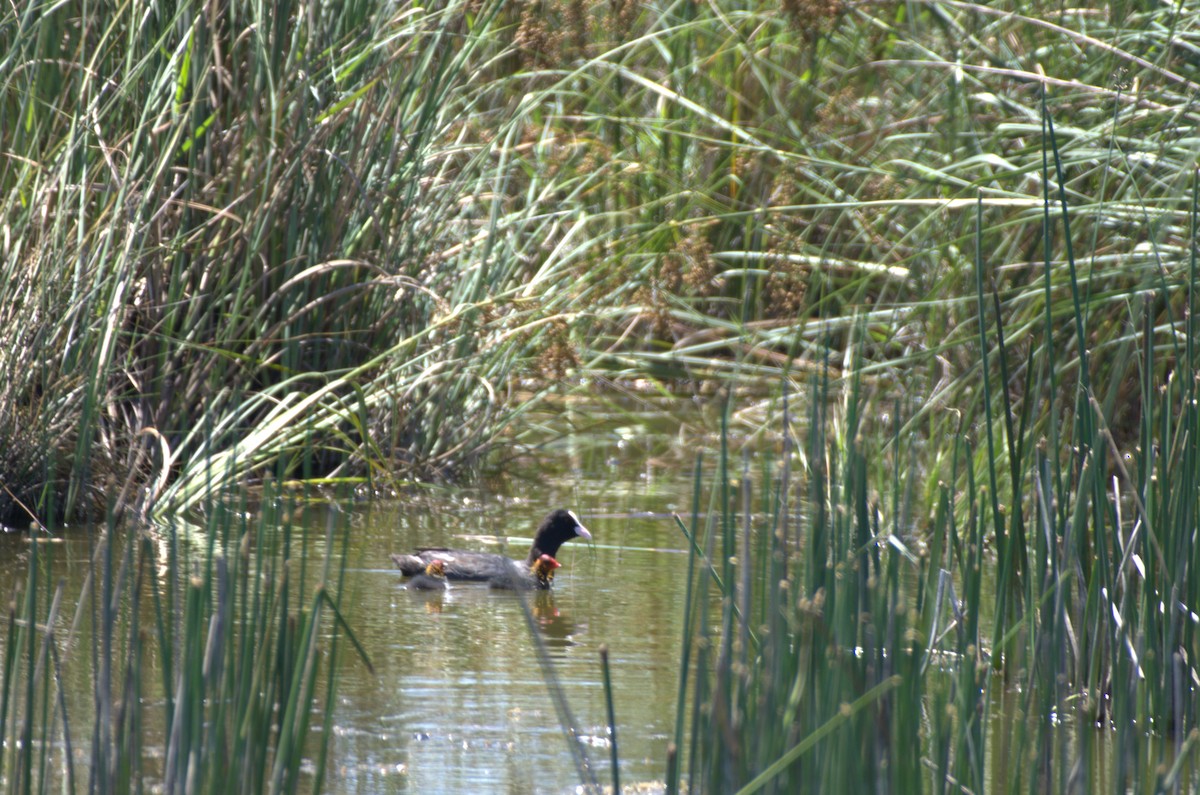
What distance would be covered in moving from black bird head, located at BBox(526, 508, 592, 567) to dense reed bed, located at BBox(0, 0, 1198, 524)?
2.95 ft

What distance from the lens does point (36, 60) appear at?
605cm

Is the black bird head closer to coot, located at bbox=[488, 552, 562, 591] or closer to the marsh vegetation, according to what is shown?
coot, located at bbox=[488, 552, 562, 591]

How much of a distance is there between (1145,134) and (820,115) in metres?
2.24

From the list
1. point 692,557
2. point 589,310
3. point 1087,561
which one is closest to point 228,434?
point 589,310

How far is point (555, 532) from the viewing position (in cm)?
622

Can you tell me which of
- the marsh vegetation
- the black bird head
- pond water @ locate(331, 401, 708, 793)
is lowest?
pond water @ locate(331, 401, 708, 793)

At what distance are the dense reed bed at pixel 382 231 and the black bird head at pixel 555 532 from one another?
2.95ft

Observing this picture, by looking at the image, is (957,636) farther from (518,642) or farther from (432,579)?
(432,579)

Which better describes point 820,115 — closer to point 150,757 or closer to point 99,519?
point 99,519

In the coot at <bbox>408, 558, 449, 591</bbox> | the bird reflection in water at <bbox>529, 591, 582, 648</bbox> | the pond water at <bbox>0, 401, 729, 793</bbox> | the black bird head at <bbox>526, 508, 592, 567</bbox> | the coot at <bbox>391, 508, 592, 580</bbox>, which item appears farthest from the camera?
the black bird head at <bbox>526, 508, 592, 567</bbox>

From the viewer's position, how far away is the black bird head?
619cm

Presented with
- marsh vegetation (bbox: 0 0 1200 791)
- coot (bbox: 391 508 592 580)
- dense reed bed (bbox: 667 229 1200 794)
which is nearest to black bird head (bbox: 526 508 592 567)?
coot (bbox: 391 508 592 580)

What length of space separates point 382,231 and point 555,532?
1.57 m

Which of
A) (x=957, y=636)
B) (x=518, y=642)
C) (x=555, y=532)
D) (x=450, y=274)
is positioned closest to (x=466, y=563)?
(x=555, y=532)
